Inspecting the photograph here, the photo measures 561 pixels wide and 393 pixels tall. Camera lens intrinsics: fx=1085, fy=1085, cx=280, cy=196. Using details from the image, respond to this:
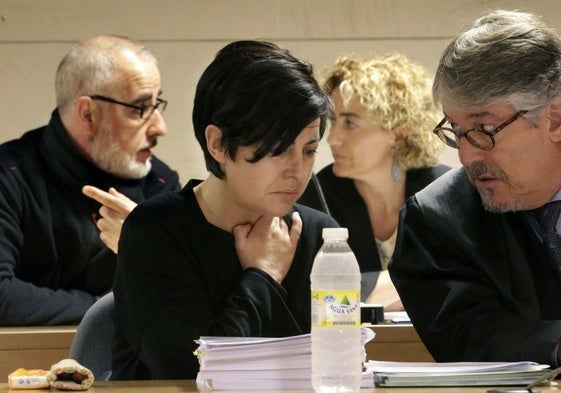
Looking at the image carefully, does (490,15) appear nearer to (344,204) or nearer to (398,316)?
(398,316)

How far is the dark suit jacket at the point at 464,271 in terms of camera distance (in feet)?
7.61

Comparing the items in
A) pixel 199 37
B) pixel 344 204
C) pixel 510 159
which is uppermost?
pixel 510 159

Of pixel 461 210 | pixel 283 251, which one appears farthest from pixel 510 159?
pixel 283 251

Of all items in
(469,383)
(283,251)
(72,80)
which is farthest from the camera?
(72,80)

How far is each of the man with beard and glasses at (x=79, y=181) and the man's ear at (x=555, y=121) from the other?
1.67 m

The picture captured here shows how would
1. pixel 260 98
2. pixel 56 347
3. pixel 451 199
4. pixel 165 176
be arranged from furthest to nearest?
pixel 165 176 < pixel 56 347 < pixel 451 199 < pixel 260 98

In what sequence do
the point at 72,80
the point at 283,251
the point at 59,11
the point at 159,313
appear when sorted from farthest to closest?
the point at 59,11, the point at 72,80, the point at 283,251, the point at 159,313

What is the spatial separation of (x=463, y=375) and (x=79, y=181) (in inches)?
93.9

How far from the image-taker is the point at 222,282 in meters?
2.31

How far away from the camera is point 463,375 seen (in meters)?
1.89

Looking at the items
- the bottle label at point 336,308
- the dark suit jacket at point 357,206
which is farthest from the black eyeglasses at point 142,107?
the bottle label at point 336,308

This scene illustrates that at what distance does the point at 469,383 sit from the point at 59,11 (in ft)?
11.3

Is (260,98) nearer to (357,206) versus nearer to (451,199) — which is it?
(451,199)

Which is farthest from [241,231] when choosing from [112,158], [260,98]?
[112,158]
